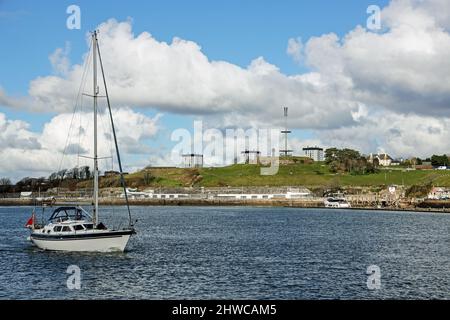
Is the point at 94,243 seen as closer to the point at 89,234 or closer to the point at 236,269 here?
the point at 89,234

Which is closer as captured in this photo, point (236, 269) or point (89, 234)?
point (236, 269)

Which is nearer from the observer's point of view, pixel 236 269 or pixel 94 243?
pixel 236 269

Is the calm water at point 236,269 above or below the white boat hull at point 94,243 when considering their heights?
below

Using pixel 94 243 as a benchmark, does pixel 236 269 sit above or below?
below

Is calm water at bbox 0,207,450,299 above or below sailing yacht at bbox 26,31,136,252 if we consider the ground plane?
below

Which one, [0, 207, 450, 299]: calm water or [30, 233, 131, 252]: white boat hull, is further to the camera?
[30, 233, 131, 252]: white boat hull

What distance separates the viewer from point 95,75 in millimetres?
68750

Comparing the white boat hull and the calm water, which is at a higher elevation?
the white boat hull

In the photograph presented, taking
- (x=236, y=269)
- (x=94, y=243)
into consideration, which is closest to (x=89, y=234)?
(x=94, y=243)

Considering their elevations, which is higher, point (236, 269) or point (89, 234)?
point (89, 234)

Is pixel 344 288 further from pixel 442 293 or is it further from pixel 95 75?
pixel 95 75
